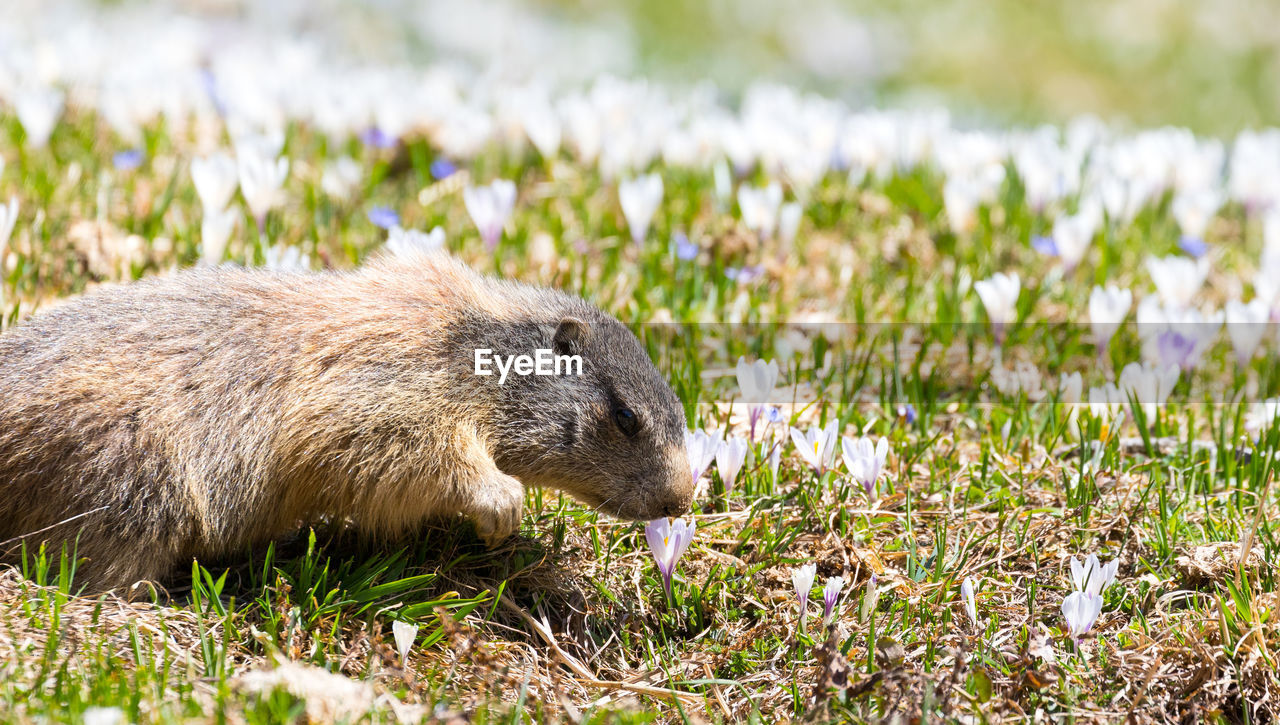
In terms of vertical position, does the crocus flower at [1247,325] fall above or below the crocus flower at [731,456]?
above

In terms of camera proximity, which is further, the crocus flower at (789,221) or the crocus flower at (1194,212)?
the crocus flower at (1194,212)

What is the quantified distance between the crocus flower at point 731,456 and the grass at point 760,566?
0.70ft

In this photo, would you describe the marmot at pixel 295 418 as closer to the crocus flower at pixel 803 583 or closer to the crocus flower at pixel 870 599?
the crocus flower at pixel 803 583

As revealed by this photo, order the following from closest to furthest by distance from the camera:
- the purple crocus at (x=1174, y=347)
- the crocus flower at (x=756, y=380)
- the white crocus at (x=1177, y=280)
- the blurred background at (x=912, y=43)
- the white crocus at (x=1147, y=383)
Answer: the crocus flower at (x=756, y=380)
the white crocus at (x=1147, y=383)
the purple crocus at (x=1174, y=347)
the white crocus at (x=1177, y=280)
the blurred background at (x=912, y=43)

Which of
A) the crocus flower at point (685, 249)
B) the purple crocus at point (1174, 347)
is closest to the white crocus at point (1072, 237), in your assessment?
the purple crocus at point (1174, 347)

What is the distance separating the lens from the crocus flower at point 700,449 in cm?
425

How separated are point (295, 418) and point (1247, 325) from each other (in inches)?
167

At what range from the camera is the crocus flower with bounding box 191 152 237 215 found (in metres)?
5.46

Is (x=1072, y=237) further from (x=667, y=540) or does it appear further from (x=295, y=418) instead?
(x=295, y=418)

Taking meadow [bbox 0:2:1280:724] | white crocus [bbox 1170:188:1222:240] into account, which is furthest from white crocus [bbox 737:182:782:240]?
white crocus [bbox 1170:188:1222:240]

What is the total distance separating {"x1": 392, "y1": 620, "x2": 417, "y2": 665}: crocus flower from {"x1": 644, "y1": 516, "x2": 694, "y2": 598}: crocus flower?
0.83m

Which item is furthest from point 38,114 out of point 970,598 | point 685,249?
point 970,598

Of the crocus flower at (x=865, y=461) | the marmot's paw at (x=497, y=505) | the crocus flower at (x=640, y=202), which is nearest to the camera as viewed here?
the marmot's paw at (x=497, y=505)

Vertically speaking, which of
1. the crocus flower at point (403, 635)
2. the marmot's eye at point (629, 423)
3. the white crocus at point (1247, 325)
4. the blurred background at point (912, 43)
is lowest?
the crocus flower at point (403, 635)
